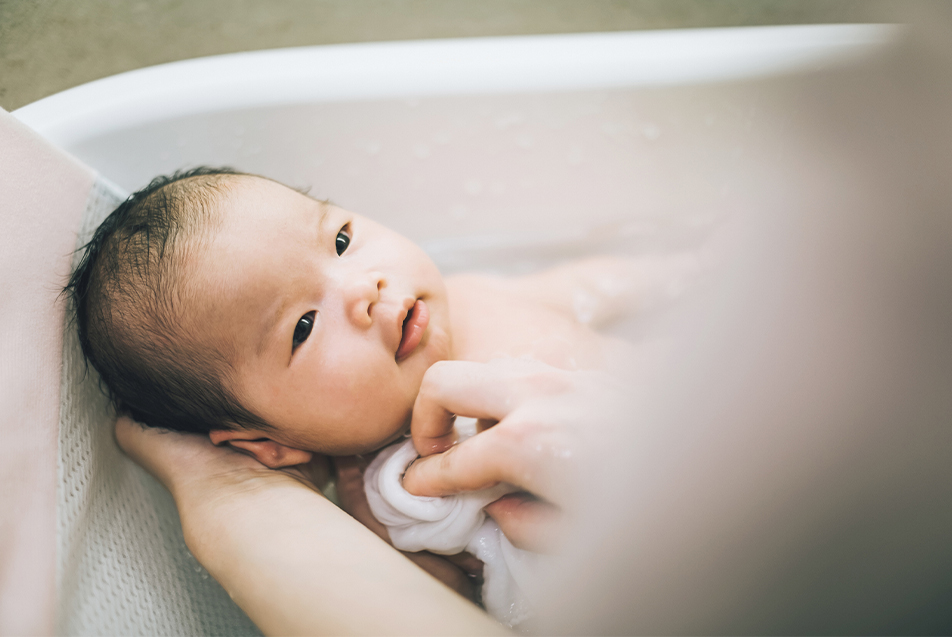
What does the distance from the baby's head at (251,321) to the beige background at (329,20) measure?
0.95 m

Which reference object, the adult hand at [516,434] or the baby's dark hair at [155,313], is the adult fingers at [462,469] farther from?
the baby's dark hair at [155,313]

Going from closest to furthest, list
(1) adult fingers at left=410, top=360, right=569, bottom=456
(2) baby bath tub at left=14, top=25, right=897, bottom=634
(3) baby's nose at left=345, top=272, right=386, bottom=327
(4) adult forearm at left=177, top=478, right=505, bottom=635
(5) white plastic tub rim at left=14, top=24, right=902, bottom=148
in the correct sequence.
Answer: (4) adult forearm at left=177, top=478, right=505, bottom=635 < (1) adult fingers at left=410, top=360, right=569, bottom=456 < (3) baby's nose at left=345, top=272, right=386, bottom=327 < (2) baby bath tub at left=14, top=25, right=897, bottom=634 < (5) white plastic tub rim at left=14, top=24, right=902, bottom=148

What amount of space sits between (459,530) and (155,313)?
45 centimetres

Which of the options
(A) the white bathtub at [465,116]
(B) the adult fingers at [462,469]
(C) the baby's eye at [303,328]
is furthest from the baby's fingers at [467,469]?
(A) the white bathtub at [465,116]

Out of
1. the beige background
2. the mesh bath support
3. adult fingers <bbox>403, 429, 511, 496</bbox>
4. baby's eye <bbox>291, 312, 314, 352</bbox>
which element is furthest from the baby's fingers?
the beige background

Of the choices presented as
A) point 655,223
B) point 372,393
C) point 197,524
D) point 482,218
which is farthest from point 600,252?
point 197,524

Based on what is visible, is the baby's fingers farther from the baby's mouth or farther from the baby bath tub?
the baby bath tub

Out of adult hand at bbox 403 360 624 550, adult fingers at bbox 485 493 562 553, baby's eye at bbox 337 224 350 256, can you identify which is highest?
baby's eye at bbox 337 224 350 256

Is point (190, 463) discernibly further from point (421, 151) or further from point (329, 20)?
point (329, 20)

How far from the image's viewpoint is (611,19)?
157 cm

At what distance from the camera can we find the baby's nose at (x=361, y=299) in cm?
68

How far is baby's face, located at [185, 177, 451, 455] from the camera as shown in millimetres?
658

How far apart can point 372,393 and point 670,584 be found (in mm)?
416

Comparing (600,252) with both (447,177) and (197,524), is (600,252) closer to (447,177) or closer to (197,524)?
(447,177)
